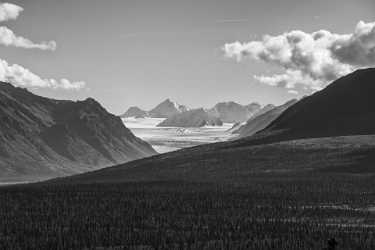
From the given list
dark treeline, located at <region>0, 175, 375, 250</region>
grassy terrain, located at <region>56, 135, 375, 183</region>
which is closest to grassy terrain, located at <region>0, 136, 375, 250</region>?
dark treeline, located at <region>0, 175, 375, 250</region>

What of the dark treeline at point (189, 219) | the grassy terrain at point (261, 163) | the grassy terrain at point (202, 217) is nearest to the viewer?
the dark treeline at point (189, 219)

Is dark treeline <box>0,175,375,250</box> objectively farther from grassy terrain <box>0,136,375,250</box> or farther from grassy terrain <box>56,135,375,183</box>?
grassy terrain <box>56,135,375,183</box>

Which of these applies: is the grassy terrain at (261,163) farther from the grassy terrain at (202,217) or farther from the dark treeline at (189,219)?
the dark treeline at (189,219)

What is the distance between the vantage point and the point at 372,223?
6006cm

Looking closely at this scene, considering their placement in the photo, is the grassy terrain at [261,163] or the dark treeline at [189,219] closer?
the dark treeline at [189,219]

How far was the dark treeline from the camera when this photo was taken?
45531 mm

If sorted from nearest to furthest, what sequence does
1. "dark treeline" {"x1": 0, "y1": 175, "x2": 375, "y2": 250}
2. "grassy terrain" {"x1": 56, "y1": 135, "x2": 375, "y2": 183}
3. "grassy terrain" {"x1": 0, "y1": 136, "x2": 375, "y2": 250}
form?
"dark treeline" {"x1": 0, "y1": 175, "x2": 375, "y2": 250} → "grassy terrain" {"x1": 0, "y1": 136, "x2": 375, "y2": 250} → "grassy terrain" {"x1": 56, "y1": 135, "x2": 375, "y2": 183}

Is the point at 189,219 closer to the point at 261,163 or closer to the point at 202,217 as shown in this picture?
the point at 202,217

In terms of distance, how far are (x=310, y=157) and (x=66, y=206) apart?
4359 inches

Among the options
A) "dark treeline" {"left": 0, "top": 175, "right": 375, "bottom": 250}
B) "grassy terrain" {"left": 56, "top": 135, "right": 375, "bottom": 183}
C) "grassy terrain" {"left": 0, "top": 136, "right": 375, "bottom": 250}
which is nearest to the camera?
"dark treeline" {"left": 0, "top": 175, "right": 375, "bottom": 250}

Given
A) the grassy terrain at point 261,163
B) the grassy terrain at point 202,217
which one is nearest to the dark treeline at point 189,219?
the grassy terrain at point 202,217

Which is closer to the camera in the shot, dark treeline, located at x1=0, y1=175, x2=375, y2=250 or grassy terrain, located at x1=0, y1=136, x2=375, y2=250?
dark treeline, located at x1=0, y1=175, x2=375, y2=250

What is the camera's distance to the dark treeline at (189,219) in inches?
1793

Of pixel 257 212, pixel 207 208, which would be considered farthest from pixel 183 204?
pixel 257 212
